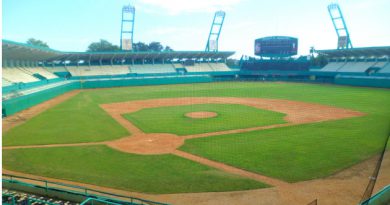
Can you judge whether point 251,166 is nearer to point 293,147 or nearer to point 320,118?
point 293,147

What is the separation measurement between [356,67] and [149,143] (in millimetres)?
47327

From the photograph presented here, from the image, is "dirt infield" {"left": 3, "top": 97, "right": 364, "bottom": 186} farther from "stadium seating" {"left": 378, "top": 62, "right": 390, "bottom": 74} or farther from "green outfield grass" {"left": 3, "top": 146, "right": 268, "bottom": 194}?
"stadium seating" {"left": 378, "top": 62, "right": 390, "bottom": 74}

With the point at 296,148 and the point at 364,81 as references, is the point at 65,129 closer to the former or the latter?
the point at 296,148

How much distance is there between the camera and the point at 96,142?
15312 mm

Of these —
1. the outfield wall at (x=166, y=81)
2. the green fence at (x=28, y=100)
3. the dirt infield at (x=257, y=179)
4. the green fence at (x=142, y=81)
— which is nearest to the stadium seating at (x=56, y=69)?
the outfield wall at (x=166, y=81)

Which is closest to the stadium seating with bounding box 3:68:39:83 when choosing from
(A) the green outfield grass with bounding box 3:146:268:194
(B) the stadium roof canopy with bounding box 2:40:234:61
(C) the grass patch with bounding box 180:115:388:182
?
(B) the stadium roof canopy with bounding box 2:40:234:61

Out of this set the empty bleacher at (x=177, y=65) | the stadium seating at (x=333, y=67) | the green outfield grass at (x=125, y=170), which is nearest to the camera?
the green outfield grass at (x=125, y=170)

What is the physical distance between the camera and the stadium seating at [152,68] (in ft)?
182

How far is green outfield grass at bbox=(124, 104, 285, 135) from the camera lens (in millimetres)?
18344

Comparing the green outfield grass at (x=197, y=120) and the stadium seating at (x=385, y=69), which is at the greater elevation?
the stadium seating at (x=385, y=69)

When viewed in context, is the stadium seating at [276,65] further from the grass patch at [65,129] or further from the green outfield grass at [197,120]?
the grass patch at [65,129]

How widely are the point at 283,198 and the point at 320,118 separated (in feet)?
43.0

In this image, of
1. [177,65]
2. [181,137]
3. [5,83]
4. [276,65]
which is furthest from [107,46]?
[181,137]

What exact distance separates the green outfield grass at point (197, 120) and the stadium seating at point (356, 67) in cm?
3282
